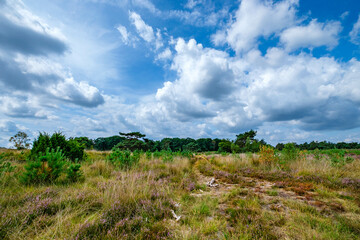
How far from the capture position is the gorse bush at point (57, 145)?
8.40 meters

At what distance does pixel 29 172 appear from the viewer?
446cm

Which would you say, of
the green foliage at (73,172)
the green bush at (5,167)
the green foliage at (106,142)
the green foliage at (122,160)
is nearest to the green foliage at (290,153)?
the green foliage at (122,160)

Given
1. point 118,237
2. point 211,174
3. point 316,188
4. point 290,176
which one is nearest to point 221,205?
point 118,237

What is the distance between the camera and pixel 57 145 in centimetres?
896

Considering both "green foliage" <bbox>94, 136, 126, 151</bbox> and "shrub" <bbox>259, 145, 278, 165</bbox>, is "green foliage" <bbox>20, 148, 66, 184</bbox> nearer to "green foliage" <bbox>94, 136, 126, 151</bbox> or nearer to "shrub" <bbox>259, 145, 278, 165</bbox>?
"shrub" <bbox>259, 145, 278, 165</bbox>

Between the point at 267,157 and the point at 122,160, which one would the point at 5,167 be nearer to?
the point at 122,160

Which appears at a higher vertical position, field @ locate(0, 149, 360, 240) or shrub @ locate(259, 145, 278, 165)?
shrub @ locate(259, 145, 278, 165)

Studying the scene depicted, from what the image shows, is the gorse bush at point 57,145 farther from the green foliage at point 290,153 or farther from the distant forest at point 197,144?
the green foliage at point 290,153

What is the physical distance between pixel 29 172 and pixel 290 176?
965 cm

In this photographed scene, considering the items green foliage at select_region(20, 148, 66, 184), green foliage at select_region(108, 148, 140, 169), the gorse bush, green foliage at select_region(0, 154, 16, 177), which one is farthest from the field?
the gorse bush

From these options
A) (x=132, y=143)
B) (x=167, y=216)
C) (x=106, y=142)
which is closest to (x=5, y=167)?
A: (x=167, y=216)

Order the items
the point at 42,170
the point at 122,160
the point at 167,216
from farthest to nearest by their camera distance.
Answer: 1. the point at 122,160
2. the point at 42,170
3. the point at 167,216

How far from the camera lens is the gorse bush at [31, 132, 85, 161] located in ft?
27.6

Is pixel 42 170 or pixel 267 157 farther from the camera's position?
pixel 267 157
